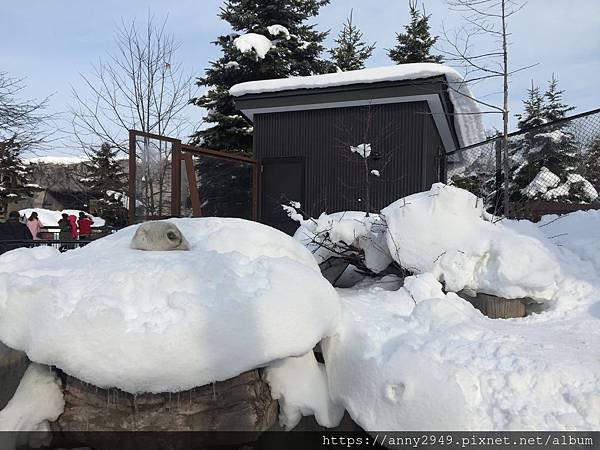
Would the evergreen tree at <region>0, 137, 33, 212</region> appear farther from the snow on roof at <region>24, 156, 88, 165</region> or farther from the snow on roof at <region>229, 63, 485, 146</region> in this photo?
the snow on roof at <region>229, 63, 485, 146</region>

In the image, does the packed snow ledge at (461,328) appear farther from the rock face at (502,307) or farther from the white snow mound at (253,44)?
the white snow mound at (253,44)

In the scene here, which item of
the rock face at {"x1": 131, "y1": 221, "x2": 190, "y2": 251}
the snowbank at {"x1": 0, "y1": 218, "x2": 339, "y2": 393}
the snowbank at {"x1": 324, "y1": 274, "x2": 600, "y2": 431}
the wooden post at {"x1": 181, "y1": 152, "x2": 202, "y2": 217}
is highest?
the wooden post at {"x1": 181, "y1": 152, "x2": 202, "y2": 217}

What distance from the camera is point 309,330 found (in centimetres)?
288

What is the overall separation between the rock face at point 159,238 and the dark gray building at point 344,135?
15.5 feet

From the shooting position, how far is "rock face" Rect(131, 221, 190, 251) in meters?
3.49

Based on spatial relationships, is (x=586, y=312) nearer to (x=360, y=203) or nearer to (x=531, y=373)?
(x=531, y=373)

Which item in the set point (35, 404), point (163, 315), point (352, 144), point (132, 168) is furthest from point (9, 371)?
point (352, 144)

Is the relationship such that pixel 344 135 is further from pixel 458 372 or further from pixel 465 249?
pixel 458 372

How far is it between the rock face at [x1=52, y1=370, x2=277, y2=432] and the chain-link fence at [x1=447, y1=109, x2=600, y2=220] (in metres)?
4.94

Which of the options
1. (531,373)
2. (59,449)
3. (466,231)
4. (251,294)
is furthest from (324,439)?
(466,231)

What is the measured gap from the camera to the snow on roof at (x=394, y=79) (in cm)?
754

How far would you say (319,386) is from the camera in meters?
3.11

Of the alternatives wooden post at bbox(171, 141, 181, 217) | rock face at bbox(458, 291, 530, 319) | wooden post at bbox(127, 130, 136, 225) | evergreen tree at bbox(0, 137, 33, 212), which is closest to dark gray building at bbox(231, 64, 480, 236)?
wooden post at bbox(171, 141, 181, 217)

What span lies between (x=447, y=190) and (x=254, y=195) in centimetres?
531
